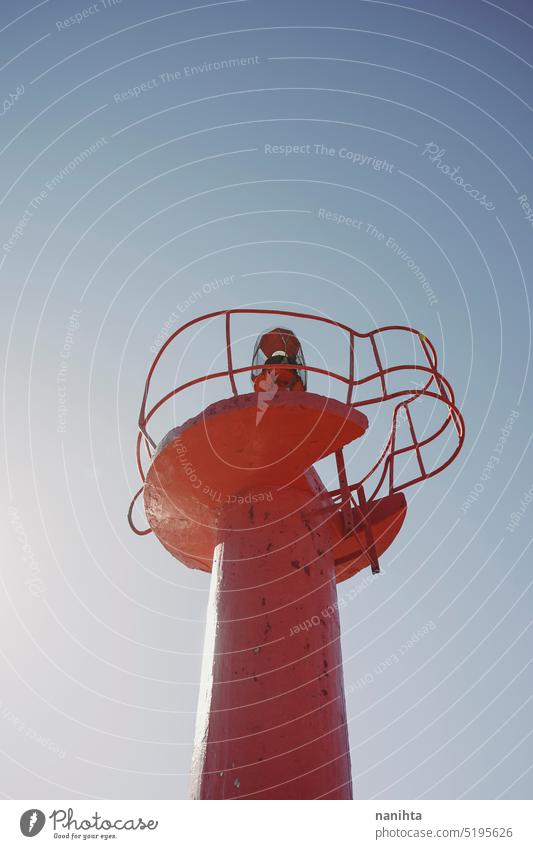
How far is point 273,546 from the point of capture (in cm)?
471

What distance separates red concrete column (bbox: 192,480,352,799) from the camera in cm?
380

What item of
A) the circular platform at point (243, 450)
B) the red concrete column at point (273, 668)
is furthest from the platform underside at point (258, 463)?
the red concrete column at point (273, 668)

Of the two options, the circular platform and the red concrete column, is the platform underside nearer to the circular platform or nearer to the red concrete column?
the circular platform

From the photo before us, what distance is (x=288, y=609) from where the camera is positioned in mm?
4355

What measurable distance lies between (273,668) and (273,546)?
899mm

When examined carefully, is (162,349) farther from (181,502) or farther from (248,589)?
(248,589)

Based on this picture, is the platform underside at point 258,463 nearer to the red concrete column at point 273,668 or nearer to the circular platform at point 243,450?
the circular platform at point 243,450

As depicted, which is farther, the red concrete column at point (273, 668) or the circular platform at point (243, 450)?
the circular platform at point (243, 450)

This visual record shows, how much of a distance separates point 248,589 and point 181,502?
4.21ft

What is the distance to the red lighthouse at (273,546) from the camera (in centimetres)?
389

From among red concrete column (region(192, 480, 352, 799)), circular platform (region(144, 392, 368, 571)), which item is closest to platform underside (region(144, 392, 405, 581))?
circular platform (region(144, 392, 368, 571))

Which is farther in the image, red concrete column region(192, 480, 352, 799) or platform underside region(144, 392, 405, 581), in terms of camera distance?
platform underside region(144, 392, 405, 581)
